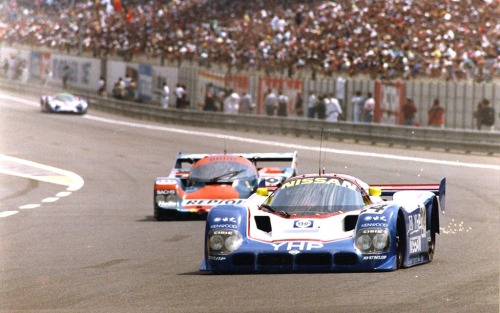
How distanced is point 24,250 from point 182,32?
3821cm

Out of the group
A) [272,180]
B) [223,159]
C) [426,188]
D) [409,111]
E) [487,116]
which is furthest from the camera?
[409,111]

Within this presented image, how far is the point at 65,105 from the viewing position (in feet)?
177

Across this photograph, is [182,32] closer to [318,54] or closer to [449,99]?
[318,54]

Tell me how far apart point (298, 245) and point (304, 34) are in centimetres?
3276

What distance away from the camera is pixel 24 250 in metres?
14.3

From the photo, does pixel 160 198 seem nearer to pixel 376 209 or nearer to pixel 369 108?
pixel 376 209

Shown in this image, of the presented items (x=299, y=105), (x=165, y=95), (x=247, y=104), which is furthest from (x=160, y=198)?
(x=165, y=95)

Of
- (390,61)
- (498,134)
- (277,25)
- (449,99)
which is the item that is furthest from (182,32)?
(498,134)

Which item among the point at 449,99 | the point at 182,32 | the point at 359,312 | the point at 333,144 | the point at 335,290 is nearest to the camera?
the point at 359,312

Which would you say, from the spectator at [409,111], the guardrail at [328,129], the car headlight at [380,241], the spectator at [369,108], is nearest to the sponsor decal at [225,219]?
the car headlight at [380,241]

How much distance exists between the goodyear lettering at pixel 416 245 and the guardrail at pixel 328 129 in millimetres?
17164

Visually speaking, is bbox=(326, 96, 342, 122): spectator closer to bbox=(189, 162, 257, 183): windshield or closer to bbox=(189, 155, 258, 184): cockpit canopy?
bbox=(189, 155, 258, 184): cockpit canopy

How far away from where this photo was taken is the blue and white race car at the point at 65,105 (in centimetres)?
5383

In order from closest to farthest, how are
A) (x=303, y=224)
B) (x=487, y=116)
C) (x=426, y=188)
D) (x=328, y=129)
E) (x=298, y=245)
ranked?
(x=298, y=245) → (x=303, y=224) → (x=426, y=188) → (x=487, y=116) → (x=328, y=129)
